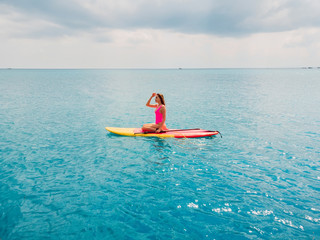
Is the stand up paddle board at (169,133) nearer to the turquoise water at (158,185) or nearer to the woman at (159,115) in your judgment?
the woman at (159,115)

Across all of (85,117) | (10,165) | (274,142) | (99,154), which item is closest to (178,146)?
(99,154)

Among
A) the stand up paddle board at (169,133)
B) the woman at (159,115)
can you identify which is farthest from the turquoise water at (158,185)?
the woman at (159,115)

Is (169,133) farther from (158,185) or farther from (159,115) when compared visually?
(158,185)

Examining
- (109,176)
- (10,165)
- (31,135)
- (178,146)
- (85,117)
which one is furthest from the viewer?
(85,117)

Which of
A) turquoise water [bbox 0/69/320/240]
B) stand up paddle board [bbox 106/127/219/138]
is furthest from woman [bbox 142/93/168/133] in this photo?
turquoise water [bbox 0/69/320/240]

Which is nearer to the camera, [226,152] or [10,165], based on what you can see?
[10,165]

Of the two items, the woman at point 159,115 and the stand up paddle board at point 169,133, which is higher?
the woman at point 159,115

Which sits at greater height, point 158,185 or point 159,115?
point 159,115

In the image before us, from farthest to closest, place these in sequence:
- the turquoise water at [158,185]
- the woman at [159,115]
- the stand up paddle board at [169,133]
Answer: the stand up paddle board at [169,133], the woman at [159,115], the turquoise water at [158,185]

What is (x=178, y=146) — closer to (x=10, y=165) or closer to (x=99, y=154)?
(x=99, y=154)

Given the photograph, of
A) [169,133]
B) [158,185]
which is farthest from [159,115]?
[158,185]

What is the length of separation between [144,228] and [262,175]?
6.03m

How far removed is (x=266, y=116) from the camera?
22.9 metres

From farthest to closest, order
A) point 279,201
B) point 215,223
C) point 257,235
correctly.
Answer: point 279,201 < point 215,223 < point 257,235
